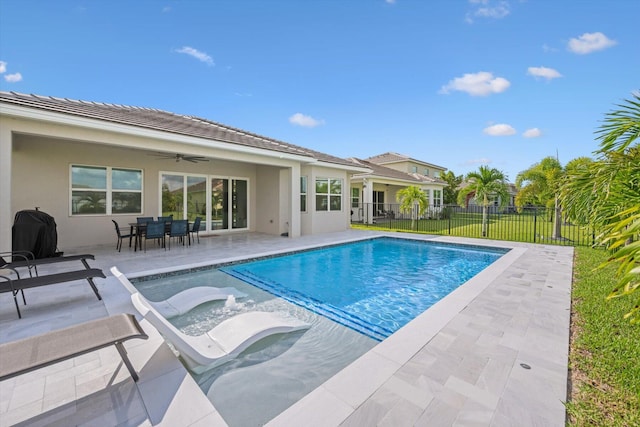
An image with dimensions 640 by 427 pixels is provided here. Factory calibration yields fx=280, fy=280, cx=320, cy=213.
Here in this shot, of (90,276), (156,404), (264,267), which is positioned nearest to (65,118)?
(90,276)

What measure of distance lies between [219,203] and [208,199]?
0.65 meters

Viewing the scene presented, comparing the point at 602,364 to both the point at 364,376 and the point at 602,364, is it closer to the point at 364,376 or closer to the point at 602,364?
the point at 602,364

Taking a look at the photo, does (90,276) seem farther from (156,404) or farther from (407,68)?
(407,68)

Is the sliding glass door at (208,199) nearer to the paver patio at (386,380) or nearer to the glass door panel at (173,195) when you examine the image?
the glass door panel at (173,195)

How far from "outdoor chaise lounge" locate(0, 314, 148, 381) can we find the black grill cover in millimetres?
6243

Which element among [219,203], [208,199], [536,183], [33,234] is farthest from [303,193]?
[536,183]

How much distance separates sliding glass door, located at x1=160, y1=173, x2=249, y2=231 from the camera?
12016 mm

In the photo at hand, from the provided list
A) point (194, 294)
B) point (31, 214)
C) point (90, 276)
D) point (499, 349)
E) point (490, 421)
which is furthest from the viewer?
point (31, 214)

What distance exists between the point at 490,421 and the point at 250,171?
45.5 feet

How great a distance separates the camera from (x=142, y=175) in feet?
36.4

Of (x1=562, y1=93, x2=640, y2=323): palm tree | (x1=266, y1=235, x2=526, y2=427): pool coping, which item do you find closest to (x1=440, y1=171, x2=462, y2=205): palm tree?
(x1=562, y1=93, x2=640, y2=323): palm tree

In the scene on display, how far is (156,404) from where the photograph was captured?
8.00 feet

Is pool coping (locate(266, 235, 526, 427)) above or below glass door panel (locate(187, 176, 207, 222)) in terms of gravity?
below

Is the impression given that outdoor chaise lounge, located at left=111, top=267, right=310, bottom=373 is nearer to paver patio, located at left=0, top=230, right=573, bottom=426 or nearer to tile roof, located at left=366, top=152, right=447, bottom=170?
paver patio, located at left=0, top=230, right=573, bottom=426
